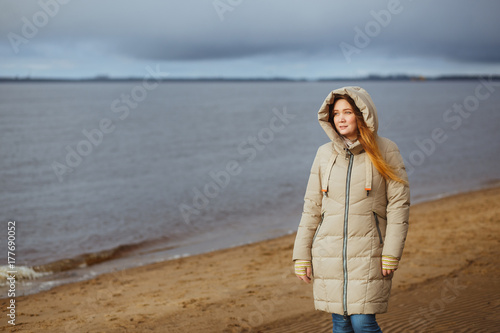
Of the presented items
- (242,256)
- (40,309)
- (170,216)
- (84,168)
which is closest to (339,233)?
(40,309)

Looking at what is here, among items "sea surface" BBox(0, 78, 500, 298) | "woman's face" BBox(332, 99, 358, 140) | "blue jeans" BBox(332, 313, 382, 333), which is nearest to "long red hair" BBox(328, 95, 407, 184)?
"woman's face" BBox(332, 99, 358, 140)

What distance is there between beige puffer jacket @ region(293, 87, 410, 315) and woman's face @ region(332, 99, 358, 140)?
0.24 feet

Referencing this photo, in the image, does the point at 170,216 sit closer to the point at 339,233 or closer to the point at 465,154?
the point at 339,233

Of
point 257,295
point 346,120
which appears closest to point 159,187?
point 257,295

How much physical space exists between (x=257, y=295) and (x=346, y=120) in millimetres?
4037

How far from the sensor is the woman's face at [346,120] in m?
3.35

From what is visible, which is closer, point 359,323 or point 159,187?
point 359,323

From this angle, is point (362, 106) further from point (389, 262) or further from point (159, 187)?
point (159, 187)

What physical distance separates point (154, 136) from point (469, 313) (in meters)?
33.5

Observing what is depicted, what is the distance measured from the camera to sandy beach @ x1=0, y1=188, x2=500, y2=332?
5.67m

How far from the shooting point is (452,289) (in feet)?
21.5

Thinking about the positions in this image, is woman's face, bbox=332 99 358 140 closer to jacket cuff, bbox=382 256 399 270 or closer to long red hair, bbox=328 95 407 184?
long red hair, bbox=328 95 407 184

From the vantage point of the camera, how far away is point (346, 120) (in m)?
3.37

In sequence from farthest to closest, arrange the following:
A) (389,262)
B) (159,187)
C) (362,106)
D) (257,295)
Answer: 1. (159,187)
2. (257,295)
3. (362,106)
4. (389,262)
